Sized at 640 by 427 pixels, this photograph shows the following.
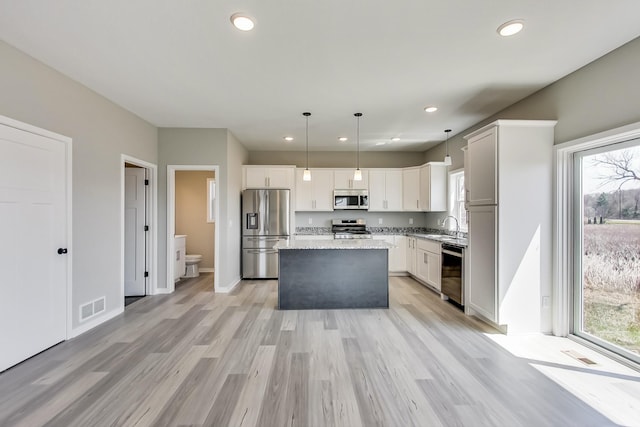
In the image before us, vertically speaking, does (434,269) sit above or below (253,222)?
below

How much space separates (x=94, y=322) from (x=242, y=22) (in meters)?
3.49

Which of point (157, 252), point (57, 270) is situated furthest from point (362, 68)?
point (157, 252)

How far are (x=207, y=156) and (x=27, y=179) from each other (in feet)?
7.69

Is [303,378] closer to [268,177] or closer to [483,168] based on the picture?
[483,168]

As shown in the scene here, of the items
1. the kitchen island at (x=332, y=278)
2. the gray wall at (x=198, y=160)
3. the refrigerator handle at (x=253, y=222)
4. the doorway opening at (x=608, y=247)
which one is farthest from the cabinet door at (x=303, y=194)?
the doorway opening at (x=608, y=247)

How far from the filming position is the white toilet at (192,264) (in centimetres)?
580

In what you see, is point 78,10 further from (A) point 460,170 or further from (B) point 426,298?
(A) point 460,170

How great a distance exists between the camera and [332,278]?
3.92 metres

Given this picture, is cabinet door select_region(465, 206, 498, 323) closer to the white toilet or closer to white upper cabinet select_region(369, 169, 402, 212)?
white upper cabinet select_region(369, 169, 402, 212)

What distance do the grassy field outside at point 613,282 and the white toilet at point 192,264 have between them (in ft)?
19.5

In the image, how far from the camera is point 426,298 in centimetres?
441

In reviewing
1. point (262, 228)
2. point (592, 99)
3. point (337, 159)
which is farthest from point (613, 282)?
point (337, 159)

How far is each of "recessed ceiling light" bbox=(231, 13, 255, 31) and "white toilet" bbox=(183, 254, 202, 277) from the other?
4753 mm

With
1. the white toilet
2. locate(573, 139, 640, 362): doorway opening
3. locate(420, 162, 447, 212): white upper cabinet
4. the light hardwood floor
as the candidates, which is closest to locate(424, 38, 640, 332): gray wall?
locate(573, 139, 640, 362): doorway opening
